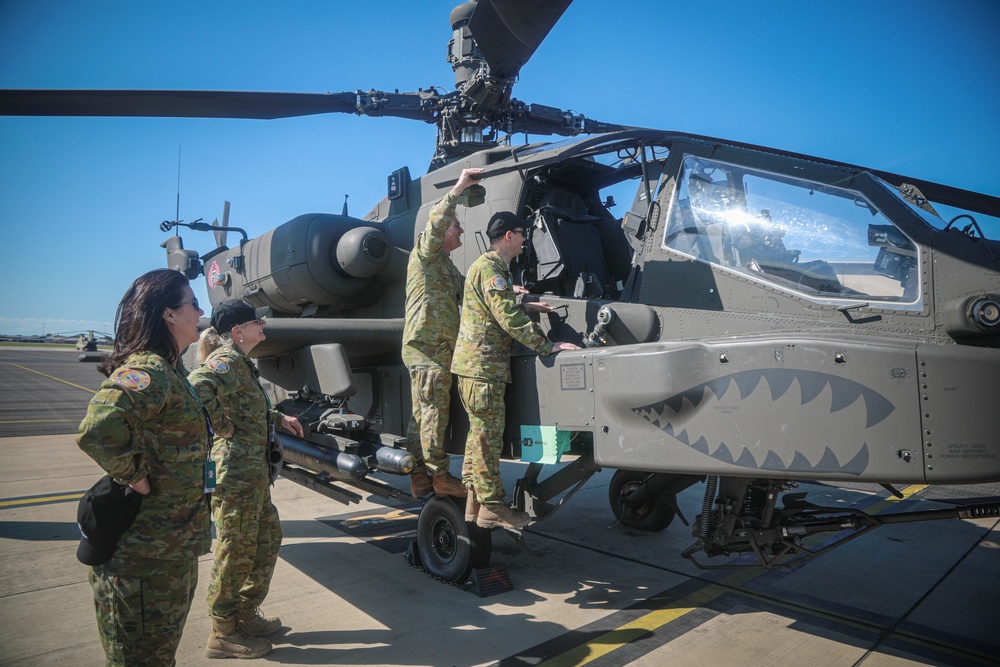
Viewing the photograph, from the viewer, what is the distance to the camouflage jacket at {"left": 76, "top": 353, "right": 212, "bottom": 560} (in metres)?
2.02

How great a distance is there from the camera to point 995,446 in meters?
2.52

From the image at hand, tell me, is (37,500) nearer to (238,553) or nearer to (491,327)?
(238,553)

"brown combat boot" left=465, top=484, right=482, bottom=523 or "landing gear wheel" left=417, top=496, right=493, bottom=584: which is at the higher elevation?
"brown combat boot" left=465, top=484, right=482, bottom=523

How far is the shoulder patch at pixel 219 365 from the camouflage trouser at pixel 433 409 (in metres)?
1.18

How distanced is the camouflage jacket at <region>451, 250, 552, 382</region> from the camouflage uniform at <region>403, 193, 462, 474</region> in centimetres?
18

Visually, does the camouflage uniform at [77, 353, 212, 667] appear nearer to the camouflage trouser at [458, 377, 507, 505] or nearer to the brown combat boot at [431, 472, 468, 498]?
the camouflage trouser at [458, 377, 507, 505]

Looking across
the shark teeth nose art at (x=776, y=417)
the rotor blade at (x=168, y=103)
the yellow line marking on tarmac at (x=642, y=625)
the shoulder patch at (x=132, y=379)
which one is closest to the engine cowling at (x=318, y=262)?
the rotor blade at (x=168, y=103)

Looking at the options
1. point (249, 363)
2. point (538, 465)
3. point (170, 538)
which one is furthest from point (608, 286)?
point (170, 538)

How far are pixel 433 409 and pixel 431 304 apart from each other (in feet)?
2.18

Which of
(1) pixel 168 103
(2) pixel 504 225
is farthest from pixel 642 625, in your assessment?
(1) pixel 168 103

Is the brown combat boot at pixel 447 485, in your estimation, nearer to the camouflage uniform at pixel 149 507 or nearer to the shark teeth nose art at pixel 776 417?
the shark teeth nose art at pixel 776 417

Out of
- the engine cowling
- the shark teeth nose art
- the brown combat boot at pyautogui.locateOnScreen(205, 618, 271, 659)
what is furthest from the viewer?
the engine cowling

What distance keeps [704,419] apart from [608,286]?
1625 mm

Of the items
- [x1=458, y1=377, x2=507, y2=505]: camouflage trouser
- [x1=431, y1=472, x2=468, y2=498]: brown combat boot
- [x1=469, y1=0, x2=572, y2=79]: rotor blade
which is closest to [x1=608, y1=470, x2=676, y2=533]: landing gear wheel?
[x1=431, y1=472, x2=468, y2=498]: brown combat boot
